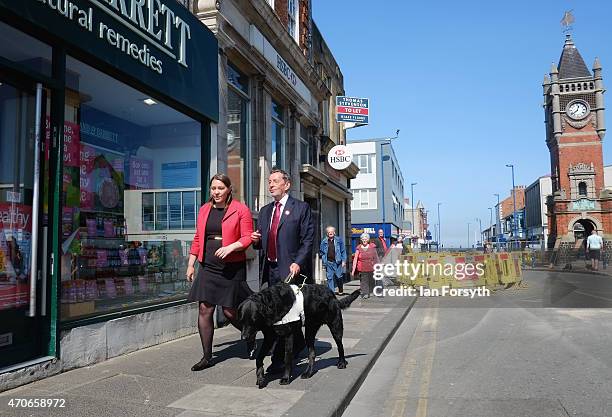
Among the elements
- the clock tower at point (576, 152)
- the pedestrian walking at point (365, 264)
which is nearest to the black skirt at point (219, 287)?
the pedestrian walking at point (365, 264)

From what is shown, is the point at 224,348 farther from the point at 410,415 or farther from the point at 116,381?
the point at 410,415

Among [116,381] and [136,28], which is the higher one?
[136,28]

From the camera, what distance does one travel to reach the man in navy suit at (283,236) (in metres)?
4.88

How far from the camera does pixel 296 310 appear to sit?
4.46 metres

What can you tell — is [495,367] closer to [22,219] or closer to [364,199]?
[22,219]

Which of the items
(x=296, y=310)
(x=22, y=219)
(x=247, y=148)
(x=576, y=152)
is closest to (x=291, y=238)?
(x=296, y=310)

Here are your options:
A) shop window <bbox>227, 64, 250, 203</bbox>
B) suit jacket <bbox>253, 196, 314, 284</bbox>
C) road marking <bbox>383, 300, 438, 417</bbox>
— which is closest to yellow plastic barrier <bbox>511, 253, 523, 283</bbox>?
road marking <bbox>383, 300, 438, 417</bbox>

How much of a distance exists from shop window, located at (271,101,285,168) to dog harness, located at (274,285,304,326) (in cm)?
753

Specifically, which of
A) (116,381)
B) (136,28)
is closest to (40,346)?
(116,381)

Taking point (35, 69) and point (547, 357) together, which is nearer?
point (35, 69)

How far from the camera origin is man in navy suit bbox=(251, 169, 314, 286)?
16.0 ft

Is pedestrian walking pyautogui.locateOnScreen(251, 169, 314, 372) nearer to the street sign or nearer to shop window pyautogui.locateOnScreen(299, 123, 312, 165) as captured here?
shop window pyautogui.locateOnScreen(299, 123, 312, 165)

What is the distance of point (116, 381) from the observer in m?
4.54

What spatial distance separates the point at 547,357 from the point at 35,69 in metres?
6.63
